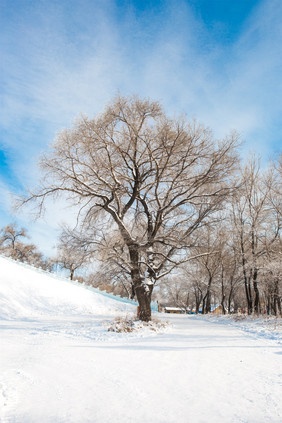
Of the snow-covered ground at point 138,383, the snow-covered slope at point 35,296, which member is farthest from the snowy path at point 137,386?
the snow-covered slope at point 35,296

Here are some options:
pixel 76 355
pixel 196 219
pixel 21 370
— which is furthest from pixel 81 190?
pixel 21 370

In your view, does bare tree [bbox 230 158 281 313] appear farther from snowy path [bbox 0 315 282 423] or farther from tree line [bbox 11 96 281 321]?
snowy path [bbox 0 315 282 423]

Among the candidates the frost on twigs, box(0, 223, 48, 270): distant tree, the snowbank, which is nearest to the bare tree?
the snowbank

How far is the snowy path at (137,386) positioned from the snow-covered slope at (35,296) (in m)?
12.3

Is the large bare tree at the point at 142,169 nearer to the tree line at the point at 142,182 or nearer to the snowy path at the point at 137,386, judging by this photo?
the tree line at the point at 142,182

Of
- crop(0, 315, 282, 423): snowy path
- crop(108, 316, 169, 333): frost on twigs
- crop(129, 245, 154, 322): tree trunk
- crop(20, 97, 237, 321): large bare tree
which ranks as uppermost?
crop(20, 97, 237, 321): large bare tree

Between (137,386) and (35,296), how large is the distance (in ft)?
65.1

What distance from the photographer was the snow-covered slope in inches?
742

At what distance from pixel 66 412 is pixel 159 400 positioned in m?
1.14

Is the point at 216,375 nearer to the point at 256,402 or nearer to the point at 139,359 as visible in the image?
the point at 256,402

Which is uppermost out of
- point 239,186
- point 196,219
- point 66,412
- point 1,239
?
point 1,239

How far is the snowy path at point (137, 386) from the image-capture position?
A: 321 centimetres

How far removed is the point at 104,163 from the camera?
45.9ft

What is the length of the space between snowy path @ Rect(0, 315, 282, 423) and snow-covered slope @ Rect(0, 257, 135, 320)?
482 inches
